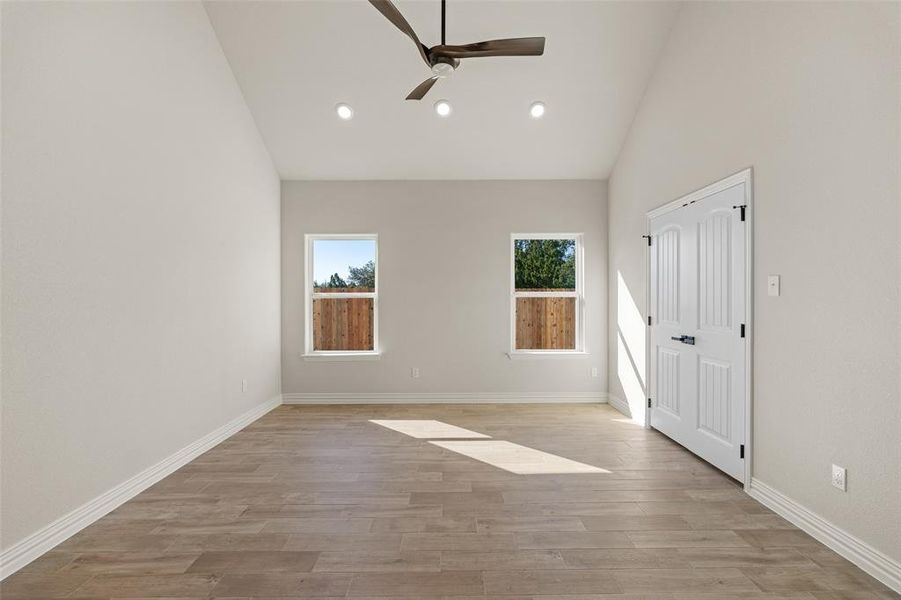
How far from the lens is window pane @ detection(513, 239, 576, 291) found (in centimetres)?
521

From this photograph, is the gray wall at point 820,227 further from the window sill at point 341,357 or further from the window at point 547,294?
the window sill at point 341,357

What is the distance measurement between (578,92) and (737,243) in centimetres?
221

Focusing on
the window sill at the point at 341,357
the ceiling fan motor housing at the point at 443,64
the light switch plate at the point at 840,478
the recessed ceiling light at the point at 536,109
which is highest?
the recessed ceiling light at the point at 536,109

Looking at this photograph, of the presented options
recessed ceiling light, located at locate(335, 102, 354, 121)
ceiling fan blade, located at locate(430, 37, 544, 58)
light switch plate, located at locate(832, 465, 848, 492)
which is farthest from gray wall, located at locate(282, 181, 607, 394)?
light switch plate, located at locate(832, 465, 848, 492)

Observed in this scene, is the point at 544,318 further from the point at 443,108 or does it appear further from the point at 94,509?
the point at 94,509

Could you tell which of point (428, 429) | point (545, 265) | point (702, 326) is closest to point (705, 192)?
point (702, 326)

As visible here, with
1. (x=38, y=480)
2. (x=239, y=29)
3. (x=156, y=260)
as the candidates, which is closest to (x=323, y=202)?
(x=239, y=29)

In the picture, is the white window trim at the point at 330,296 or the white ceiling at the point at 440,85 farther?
the white window trim at the point at 330,296

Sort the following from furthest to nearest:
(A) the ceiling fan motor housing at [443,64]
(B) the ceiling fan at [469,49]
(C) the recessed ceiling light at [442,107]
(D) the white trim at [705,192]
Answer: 1. (C) the recessed ceiling light at [442,107]
2. (D) the white trim at [705,192]
3. (A) the ceiling fan motor housing at [443,64]
4. (B) the ceiling fan at [469,49]

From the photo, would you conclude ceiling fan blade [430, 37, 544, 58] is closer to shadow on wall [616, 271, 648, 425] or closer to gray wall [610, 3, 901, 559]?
gray wall [610, 3, 901, 559]

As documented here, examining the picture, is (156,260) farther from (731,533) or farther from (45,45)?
(731,533)

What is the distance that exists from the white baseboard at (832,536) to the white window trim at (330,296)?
12.4ft

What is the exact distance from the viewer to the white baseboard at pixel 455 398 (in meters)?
5.09

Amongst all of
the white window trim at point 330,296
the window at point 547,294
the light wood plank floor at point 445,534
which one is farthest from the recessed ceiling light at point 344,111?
the light wood plank floor at point 445,534
